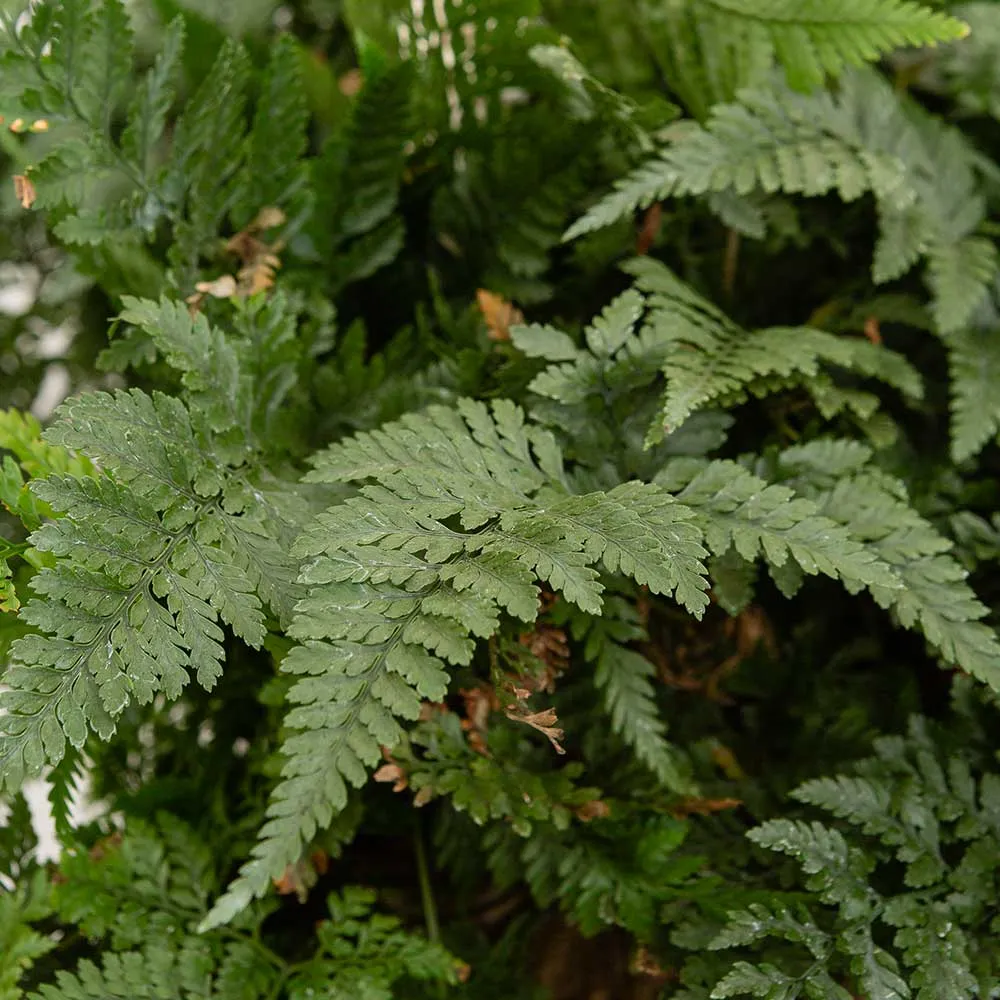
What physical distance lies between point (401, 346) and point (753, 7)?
0.57 m

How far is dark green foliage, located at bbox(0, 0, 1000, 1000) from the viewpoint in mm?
789

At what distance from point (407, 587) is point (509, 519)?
0.10 meters

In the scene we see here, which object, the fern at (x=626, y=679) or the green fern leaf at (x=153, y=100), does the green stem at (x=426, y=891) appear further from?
the green fern leaf at (x=153, y=100)

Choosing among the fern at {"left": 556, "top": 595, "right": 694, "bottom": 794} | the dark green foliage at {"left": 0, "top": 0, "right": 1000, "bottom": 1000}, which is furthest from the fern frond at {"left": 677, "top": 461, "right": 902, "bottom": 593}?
the fern at {"left": 556, "top": 595, "right": 694, "bottom": 794}

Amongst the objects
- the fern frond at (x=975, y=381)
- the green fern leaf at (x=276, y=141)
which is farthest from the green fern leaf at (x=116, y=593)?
the fern frond at (x=975, y=381)

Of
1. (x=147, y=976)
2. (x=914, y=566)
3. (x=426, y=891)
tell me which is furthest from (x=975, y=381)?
(x=147, y=976)

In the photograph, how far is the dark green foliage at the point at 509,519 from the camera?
0.79 meters

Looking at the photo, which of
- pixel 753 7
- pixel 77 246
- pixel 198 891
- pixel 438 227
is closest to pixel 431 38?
pixel 438 227

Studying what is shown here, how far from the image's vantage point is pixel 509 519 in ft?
2.66

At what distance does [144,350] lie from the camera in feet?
3.34

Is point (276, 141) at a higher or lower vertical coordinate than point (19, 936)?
higher

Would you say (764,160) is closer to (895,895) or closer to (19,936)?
(895,895)

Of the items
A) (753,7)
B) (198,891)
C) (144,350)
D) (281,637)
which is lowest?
(198,891)

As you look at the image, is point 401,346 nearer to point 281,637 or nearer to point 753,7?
point 281,637
